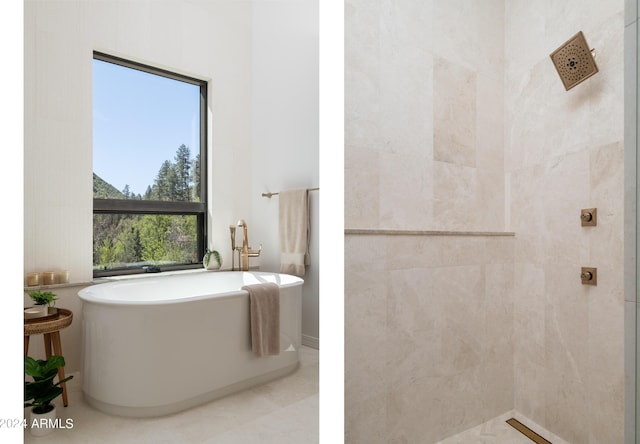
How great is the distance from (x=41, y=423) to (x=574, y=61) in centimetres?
252

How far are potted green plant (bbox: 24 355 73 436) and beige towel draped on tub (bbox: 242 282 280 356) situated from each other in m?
0.85

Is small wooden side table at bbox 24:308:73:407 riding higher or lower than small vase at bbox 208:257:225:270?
lower

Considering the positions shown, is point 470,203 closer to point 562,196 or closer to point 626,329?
point 562,196

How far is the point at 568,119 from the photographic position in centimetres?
139

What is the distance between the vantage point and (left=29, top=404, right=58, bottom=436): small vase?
1459 millimetres

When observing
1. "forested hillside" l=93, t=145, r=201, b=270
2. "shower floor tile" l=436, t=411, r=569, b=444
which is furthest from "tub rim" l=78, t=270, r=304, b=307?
"shower floor tile" l=436, t=411, r=569, b=444

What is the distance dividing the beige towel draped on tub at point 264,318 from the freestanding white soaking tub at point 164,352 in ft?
0.14

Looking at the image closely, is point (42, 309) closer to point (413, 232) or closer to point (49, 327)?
point (49, 327)

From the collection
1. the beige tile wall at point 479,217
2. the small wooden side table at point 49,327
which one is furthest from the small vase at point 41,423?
the beige tile wall at point 479,217

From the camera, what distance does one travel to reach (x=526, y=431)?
1.51 meters

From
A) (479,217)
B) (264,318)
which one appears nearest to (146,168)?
(264,318)

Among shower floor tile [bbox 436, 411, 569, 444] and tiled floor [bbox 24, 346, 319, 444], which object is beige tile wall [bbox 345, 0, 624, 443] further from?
tiled floor [bbox 24, 346, 319, 444]

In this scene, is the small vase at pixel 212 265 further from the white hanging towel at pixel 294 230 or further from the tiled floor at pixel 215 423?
the tiled floor at pixel 215 423

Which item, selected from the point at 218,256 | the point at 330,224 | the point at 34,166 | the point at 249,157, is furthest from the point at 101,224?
the point at 330,224
